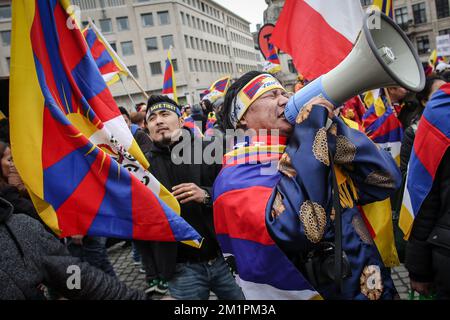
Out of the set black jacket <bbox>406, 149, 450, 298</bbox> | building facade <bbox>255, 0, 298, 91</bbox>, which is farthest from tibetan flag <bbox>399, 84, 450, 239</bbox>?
building facade <bbox>255, 0, 298, 91</bbox>

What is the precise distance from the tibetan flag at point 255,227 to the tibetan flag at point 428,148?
873mm

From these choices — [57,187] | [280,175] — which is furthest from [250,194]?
[57,187]

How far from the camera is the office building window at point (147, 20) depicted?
42.3 meters

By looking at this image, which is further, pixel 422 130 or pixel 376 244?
pixel 422 130

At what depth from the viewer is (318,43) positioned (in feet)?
10.5

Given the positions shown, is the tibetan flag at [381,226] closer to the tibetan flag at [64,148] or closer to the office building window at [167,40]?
the tibetan flag at [64,148]

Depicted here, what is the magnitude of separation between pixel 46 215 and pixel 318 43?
2674 mm

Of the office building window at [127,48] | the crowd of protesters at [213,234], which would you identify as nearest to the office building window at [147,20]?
the office building window at [127,48]

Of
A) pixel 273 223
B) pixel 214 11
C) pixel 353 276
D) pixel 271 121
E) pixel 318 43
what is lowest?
pixel 353 276

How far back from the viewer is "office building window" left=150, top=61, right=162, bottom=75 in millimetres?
41375

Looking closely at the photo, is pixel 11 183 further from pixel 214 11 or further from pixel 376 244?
pixel 214 11

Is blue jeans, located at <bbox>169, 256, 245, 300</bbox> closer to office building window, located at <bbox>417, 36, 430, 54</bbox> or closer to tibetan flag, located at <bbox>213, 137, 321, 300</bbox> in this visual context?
tibetan flag, located at <bbox>213, 137, 321, 300</bbox>

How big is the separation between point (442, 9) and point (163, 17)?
3205cm

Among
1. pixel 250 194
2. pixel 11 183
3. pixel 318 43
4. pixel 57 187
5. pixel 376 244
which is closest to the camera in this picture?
pixel 250 194
